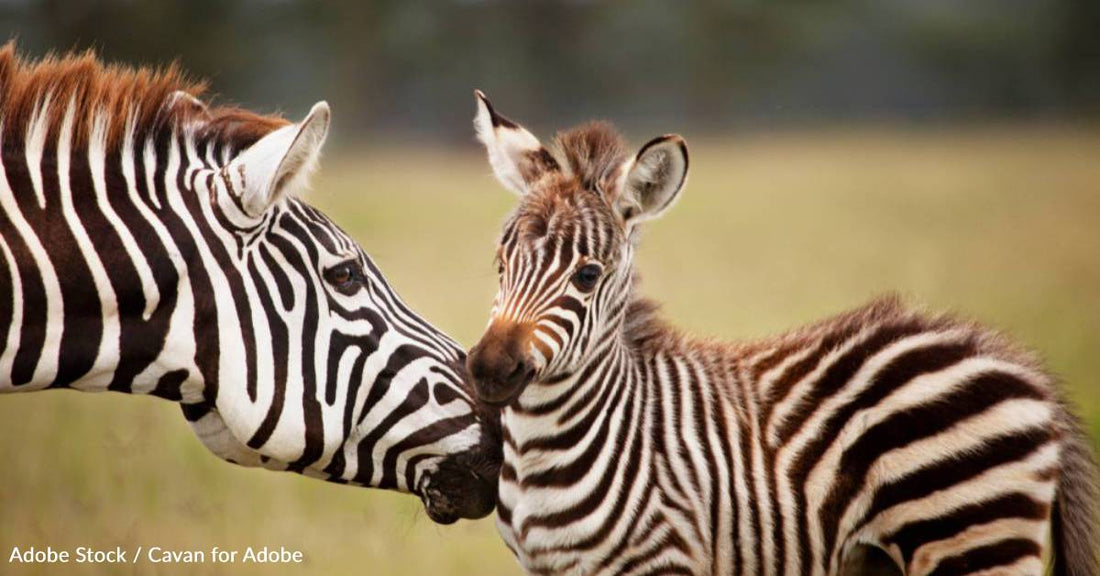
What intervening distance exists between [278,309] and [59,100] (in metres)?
1.36

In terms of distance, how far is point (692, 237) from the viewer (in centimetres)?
2662

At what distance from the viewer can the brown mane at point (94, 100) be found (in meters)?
5.16

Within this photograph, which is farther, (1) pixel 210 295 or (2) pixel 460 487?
(2) pixel 460 487

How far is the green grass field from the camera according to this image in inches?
371

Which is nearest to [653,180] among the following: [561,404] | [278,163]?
[561,404]

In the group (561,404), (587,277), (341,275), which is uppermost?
(341,275)

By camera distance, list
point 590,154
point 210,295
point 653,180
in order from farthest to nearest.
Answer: point 590,154 → point 653,180 → point 210,295

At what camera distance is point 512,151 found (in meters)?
5.64

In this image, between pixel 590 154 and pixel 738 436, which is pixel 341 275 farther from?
pixel 738 436

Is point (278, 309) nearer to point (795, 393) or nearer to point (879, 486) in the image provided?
point (795, 393)

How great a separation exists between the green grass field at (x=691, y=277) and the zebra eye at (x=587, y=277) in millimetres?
1789

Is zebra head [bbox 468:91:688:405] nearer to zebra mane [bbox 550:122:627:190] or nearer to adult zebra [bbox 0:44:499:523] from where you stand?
zebra mane [bbox 550:122:627:190]

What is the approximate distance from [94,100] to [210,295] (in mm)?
1035

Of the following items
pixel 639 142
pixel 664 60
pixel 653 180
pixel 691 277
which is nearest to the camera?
pixel 653 180
